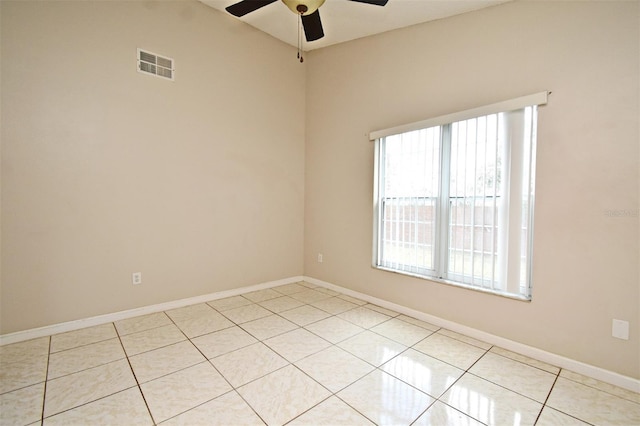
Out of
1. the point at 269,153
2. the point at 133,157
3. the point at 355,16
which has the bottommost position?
the point at 133,157

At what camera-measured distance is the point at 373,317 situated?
9.56 ft

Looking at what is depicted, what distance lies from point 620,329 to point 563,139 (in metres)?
1.33

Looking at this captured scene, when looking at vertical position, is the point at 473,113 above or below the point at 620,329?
above

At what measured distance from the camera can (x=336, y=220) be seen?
3.76 metres

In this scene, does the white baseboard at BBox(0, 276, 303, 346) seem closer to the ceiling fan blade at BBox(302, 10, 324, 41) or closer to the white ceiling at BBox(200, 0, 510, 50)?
the ceiling fan blade at BBox(302, 10, 324, 41)

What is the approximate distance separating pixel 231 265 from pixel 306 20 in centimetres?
274

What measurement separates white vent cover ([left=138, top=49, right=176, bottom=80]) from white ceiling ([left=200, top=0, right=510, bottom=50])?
87 cm

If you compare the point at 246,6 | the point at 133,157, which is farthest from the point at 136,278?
the point at 246,6

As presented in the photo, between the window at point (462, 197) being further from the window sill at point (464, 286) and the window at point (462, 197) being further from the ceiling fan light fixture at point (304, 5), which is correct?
the ceiling fan light fixture at point (304, 5)

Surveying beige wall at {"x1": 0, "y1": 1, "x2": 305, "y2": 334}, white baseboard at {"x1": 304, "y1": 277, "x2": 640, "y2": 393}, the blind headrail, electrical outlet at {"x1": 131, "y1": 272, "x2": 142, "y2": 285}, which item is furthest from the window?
electrical outlet at {"x1": 131, "y1": 272, "x2": 142, "y2": 285}

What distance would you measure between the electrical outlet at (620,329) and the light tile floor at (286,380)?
1.10ft

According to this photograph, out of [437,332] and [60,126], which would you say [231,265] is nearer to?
[60,126]

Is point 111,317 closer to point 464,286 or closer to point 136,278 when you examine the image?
point 136,278

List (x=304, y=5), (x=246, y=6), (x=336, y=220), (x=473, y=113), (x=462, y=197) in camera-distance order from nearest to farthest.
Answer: (x=304, y=5) → (x=246, y=6) → (x=473, y=113) → (x=462, y=197) → (x=336, y=220)
